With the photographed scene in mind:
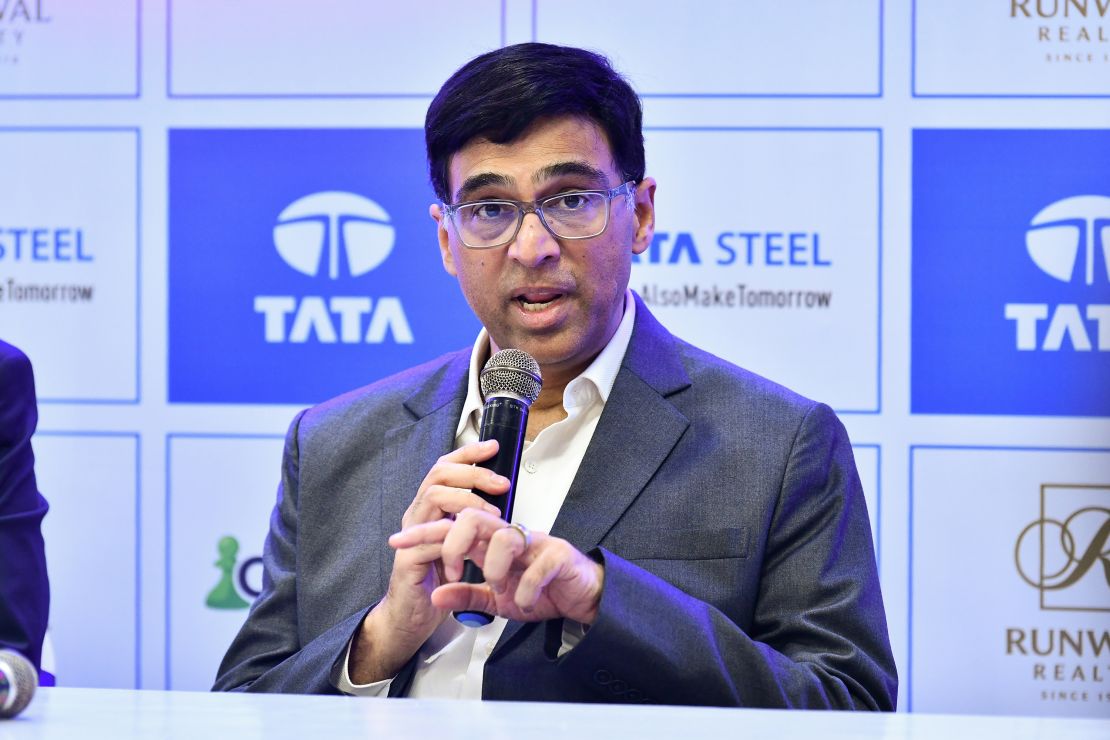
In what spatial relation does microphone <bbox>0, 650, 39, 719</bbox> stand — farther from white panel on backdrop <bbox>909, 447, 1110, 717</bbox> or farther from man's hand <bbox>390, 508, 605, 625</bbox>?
white panel on backdrop <bbox>909, 447, 1110, 717</bbox>

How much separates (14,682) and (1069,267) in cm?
269

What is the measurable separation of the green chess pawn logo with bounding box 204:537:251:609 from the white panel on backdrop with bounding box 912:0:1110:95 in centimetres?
216

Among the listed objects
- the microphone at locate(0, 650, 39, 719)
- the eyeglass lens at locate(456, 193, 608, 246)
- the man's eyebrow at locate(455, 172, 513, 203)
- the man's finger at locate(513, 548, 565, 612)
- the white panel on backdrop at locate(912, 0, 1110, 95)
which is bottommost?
the microphone at locate(0, 650, 39, 719)

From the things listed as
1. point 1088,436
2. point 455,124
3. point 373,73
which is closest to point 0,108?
point 373,73

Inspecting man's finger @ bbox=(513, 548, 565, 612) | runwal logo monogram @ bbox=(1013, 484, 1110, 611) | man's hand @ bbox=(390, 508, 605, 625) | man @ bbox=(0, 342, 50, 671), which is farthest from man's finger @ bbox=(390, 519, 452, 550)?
runwal logo monogram @ bbox=(1013, 484, 1110, 611)

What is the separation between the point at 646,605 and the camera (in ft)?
5.60

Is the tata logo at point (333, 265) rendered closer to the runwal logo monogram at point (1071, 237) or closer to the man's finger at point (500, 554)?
the runwal logo monogram at point (1071, 237)

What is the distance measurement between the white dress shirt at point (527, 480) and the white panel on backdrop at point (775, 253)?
3.28 ft

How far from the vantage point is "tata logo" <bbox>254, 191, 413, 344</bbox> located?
328 centimetres

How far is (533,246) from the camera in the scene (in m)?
1.95

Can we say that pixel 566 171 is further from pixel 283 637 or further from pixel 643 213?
pixel 283 637

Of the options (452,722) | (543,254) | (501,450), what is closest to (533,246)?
(543,254)

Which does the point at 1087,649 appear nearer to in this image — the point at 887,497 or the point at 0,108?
the point at 887,497

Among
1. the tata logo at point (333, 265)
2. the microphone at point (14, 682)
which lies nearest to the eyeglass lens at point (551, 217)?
the microphone at point (14, 682)
